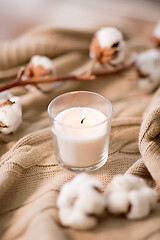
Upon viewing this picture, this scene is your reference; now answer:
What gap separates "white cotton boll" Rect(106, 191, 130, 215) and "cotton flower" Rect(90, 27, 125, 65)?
445mm

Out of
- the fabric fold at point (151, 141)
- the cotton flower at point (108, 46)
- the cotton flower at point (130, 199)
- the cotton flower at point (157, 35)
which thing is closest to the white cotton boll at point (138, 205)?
the cotton flower at point (130, 199)

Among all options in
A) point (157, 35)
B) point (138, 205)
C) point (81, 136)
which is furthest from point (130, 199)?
point (157, 35)

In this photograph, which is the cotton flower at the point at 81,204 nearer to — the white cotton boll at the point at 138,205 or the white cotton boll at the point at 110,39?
the white cotton boll at the point at 138,205

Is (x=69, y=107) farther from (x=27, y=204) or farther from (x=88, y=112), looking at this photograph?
(x=27, y=204)

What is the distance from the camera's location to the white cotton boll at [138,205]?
0.45 metres

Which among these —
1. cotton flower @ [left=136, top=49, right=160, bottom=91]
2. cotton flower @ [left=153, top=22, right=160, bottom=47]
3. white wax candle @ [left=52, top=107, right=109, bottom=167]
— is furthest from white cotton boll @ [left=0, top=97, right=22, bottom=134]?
cotton flower @ [left=153, top=22, right=160, bottom=47]

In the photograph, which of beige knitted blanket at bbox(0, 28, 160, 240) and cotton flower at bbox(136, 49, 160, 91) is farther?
cotton flower at bbox(136, 49, 160, 91)

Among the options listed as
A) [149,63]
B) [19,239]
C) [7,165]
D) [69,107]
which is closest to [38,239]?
[19,239]

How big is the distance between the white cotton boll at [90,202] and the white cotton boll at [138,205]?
5 centimetres

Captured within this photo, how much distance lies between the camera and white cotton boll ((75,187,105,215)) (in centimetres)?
44

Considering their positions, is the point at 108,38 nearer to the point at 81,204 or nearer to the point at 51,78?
the point at 51,78

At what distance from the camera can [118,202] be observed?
46 cm

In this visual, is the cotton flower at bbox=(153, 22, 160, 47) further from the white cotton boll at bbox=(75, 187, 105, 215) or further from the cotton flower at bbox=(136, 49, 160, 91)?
the white cotton boll at bbox=(75, 187, 105, 215)

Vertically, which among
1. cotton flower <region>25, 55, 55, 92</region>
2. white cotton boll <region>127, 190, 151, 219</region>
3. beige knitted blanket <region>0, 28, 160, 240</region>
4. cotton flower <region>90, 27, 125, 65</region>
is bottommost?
beige knitted blanket <region>0, 28, 160, 240</region>
